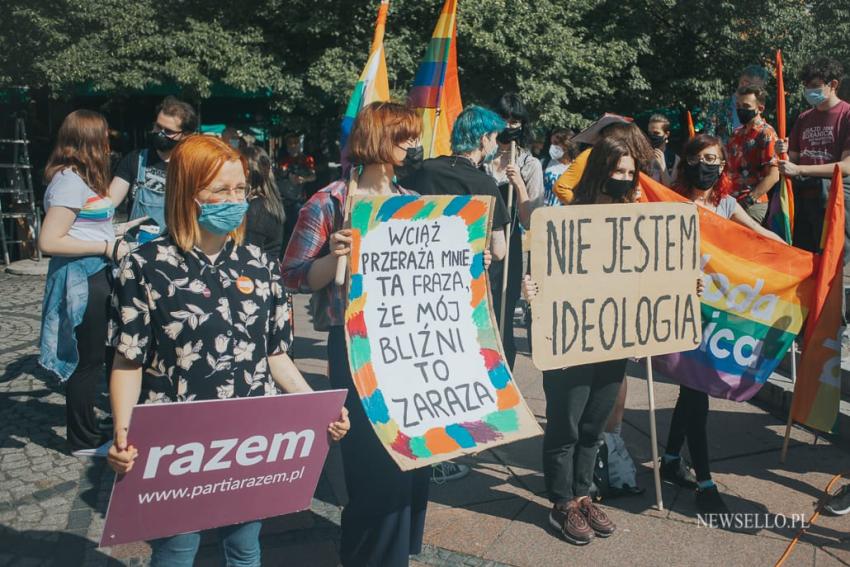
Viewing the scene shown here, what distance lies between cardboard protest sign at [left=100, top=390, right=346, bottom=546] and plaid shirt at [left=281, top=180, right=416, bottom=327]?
1.88 feet

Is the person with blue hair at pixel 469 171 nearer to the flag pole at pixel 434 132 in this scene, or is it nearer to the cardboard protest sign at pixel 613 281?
the cardboard protest sign at pixel 613 281

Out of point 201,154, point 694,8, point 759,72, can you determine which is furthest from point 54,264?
point 694,8

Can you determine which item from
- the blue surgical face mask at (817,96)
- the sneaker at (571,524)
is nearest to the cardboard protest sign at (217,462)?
the sneaker at (571,524)

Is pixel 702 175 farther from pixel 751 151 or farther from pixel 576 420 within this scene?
pixel 751 151

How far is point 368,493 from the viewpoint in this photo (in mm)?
2785

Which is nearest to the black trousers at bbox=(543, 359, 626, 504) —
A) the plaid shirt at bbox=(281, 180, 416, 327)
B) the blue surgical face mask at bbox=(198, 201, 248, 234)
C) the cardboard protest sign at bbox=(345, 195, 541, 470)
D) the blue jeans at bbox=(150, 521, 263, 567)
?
the cardboard protest sign at bbox=(345, 195, 541, 470)

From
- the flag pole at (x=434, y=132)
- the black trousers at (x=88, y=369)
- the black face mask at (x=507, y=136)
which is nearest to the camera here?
the black trousers at (x=88, y=369)

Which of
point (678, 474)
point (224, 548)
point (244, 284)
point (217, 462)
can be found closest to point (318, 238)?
point (244, 284)

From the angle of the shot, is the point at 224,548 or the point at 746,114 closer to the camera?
the point at 224,548

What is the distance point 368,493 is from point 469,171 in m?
1.65

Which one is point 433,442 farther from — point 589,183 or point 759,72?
point 759,72

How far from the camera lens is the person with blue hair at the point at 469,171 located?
367 centimetres

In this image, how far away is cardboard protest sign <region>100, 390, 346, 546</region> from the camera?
208cm

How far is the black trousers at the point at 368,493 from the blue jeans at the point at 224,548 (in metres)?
0.45
